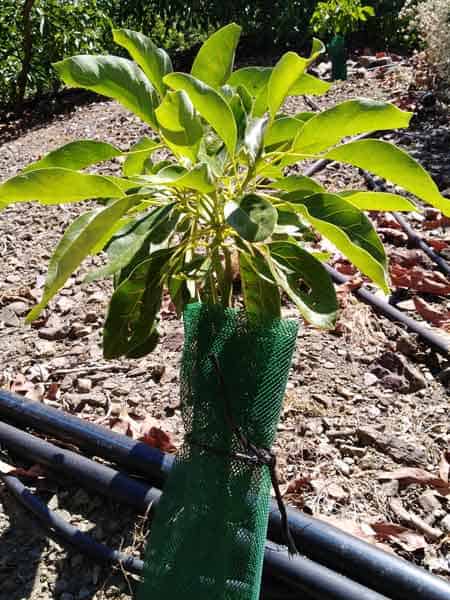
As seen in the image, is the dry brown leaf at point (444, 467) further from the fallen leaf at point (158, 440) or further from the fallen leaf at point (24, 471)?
the fallen leaf at point (24, 471)

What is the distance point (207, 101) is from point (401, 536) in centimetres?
138

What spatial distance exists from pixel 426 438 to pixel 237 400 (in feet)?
3.90

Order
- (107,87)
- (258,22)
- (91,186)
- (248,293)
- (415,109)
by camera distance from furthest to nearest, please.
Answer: (258,22)
(415,109)
(248,293)
(107,87)
(91,186)

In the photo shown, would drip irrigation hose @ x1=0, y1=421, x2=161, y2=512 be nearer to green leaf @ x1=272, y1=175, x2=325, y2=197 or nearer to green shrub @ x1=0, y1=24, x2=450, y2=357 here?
Result: green shrub @ x1=0, y1=24, x2=450, y2=357

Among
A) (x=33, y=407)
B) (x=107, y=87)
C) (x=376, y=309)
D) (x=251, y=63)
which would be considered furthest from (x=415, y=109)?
(x=107, y=87)

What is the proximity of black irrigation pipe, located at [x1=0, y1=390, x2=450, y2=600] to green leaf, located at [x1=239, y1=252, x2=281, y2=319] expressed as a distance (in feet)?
2.17

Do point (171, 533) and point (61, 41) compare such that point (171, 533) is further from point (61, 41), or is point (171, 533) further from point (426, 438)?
point (61, 41)

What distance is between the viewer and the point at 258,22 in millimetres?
8641

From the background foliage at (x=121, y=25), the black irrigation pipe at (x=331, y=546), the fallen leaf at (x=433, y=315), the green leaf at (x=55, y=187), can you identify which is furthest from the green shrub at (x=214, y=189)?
the background foliage at (x=121, y=25)

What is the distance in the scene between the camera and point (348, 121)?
3.87 feet

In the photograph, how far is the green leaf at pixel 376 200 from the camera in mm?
1261

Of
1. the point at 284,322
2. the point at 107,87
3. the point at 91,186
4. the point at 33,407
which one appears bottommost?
the point at 33,407

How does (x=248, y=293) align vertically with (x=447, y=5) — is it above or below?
below

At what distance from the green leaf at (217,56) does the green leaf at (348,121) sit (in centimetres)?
27
